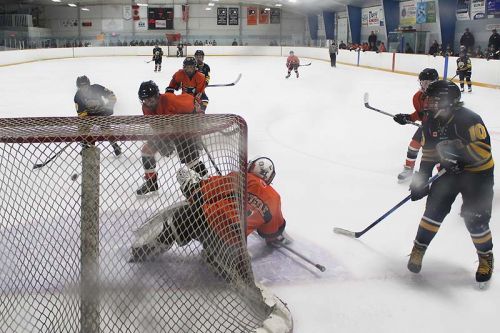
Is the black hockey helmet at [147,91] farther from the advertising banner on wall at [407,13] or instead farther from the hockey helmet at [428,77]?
the advertising banner on wall at [407,13]

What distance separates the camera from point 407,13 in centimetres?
1833

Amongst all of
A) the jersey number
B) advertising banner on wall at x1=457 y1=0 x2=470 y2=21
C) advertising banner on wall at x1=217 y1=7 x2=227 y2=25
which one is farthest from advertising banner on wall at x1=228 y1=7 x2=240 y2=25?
the jersey number

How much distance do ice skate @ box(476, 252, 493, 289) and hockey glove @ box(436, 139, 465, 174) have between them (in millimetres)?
487

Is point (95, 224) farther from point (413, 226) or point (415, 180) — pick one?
point (413, 226)

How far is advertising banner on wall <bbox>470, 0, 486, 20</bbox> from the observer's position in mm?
14281

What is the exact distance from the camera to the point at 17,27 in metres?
25.0

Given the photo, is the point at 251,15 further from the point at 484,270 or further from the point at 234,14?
the point at 484,270

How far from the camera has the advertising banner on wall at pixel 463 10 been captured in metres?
15.1

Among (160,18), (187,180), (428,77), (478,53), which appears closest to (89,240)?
(187,180)

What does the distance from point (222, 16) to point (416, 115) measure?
26.6 metres

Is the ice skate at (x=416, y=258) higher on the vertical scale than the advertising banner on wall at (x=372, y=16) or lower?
lower

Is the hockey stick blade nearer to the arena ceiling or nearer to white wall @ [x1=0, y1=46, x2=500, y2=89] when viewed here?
white wall @ [x1=0, y1=46, x2=500, y2=89]

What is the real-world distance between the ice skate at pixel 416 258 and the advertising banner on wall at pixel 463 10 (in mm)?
14312

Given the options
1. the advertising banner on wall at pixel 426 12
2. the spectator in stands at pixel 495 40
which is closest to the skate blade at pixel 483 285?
the spectator in stands at pixel 495 40
